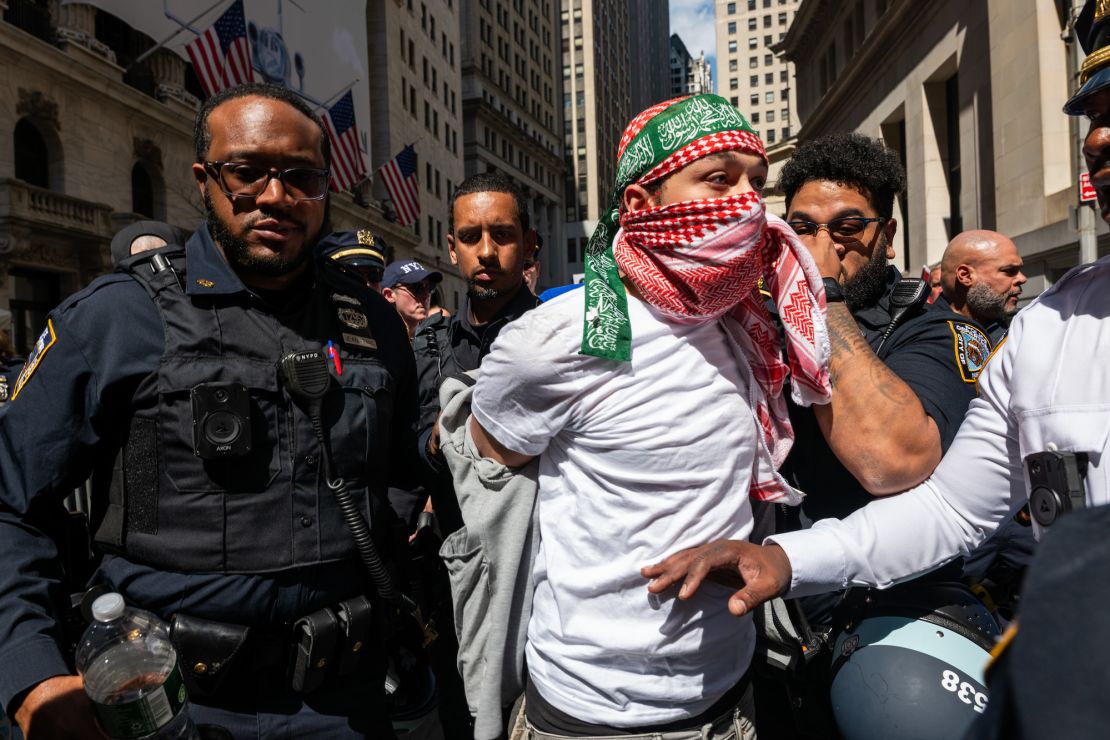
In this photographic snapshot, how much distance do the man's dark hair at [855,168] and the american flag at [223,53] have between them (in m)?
13.8

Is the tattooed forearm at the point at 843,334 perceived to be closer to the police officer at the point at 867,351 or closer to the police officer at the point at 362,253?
the police officer at the point at 867,351

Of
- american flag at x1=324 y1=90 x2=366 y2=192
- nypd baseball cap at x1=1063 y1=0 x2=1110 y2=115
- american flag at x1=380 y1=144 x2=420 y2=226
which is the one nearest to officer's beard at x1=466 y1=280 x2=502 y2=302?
nypd baseball cap at x1=1063 y1=0 x2=1110 y2=115

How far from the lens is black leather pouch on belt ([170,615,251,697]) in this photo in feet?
5.91

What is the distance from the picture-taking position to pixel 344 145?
59.6ft

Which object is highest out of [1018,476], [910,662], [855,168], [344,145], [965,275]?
[344,145]

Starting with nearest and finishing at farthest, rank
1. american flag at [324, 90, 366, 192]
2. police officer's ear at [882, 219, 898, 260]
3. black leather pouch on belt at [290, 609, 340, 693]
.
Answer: black leather pouch on belt at [290, 609, 340, 693]
police officer's ear at [882, 219, 898, 260]
american flag at [324, 90, 366, 192]

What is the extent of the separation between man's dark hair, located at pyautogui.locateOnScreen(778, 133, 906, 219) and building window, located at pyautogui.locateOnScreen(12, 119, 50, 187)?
21.2m

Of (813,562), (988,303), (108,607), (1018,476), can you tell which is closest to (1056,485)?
(1018,476)

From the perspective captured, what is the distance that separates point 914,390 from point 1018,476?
0.36 m

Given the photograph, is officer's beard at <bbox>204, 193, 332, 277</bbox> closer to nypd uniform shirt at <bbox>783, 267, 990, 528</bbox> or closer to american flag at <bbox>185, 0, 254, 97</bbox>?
nypd uniform shirt at <bbox>783, 267, 990, 528</bbox>

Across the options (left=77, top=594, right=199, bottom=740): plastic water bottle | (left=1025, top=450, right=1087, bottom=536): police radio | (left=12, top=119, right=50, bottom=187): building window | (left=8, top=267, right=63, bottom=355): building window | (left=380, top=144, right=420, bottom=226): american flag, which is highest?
(left=12, top=119, right=50, bottom=187): building window

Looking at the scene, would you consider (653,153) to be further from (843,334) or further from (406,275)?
(406,275)

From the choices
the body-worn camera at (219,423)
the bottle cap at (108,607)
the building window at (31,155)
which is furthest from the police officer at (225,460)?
the building window at (31,155)

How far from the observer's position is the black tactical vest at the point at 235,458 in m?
1.88
